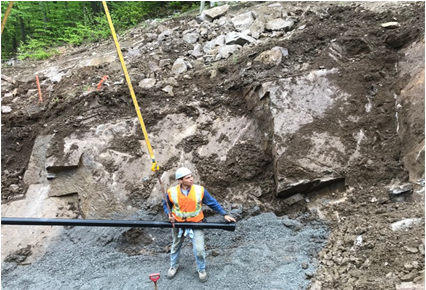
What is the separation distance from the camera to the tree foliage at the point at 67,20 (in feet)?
37.9

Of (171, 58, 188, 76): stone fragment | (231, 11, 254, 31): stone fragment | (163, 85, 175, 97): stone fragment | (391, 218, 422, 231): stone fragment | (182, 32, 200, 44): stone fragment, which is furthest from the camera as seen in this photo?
(182, 32, 200, 44): stone fragment

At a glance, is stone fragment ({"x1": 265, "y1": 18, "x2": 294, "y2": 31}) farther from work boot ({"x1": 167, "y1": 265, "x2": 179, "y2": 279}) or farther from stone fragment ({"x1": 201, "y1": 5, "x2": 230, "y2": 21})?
work boot ({"x1": 167, "y1": 265, "x2": 179, "y2": 279})

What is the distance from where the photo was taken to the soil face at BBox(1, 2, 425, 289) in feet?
14.5

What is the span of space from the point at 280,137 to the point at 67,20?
12462mm

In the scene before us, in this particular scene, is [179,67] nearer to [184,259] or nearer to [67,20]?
[184,259]

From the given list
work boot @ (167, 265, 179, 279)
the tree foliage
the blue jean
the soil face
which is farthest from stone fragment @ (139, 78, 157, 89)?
the tree foliage

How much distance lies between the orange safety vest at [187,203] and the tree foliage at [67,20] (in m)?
8.59

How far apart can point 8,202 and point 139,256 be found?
321 centimetres

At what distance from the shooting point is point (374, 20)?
670cm

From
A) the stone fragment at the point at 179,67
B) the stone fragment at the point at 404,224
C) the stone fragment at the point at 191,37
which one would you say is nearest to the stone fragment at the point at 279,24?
the stone fragment at the point at 191,37

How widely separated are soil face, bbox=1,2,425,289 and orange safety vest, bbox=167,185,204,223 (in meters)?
0.89

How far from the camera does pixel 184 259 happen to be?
4.78 meters

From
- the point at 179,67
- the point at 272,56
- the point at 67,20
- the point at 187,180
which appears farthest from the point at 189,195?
the point at 67,20

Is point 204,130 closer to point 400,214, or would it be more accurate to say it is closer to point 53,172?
point 53,172
